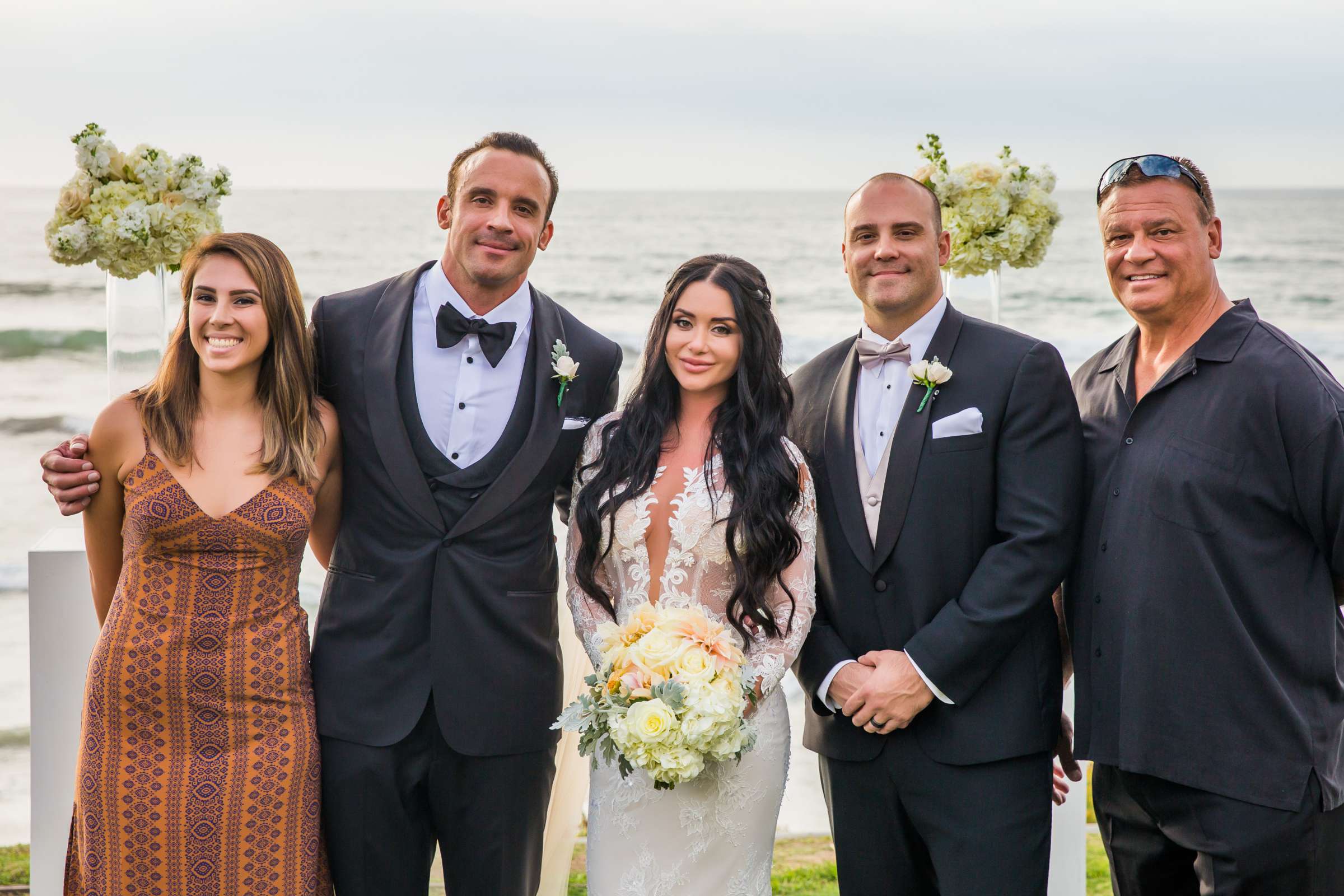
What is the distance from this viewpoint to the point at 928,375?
10.5 feet

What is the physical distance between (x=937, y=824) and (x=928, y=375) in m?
1.19

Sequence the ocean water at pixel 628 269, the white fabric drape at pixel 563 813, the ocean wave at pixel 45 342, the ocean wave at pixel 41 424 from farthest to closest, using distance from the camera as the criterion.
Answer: the ocean wave at pixel 45 342
the ocean water at pixel 628 269
the ocean wave at pixel 41 424
the white fabric drape at pixel 563 813

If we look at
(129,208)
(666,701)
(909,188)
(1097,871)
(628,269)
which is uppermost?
(909,188)

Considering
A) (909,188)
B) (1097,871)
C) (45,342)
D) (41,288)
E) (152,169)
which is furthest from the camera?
(41,288)

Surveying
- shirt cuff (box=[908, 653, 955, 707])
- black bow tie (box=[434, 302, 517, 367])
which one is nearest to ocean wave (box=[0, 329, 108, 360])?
black bow tie (box=[434, 302, 517, 367])

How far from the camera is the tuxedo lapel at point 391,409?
10.5 ft

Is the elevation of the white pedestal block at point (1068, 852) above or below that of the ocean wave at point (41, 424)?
above

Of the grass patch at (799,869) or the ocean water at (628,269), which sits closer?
the grass patch at (799,869)

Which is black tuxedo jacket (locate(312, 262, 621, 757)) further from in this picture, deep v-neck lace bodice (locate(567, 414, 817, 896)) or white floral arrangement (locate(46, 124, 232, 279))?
white floral arrangement (locate(46, 124, 232, 279))

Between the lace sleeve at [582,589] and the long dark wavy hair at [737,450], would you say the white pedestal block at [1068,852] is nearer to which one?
the long dark wavy hair at [737,450]

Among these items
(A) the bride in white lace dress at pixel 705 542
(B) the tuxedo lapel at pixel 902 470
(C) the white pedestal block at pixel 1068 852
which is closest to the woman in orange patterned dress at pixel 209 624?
(A) the bride in white lace dress at pixel 705 542

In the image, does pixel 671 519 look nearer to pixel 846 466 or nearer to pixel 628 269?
pixel 846 466

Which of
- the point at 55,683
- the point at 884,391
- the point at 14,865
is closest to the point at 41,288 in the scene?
the point at 14,865

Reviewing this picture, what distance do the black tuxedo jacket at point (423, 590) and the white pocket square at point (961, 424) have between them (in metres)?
1.02
